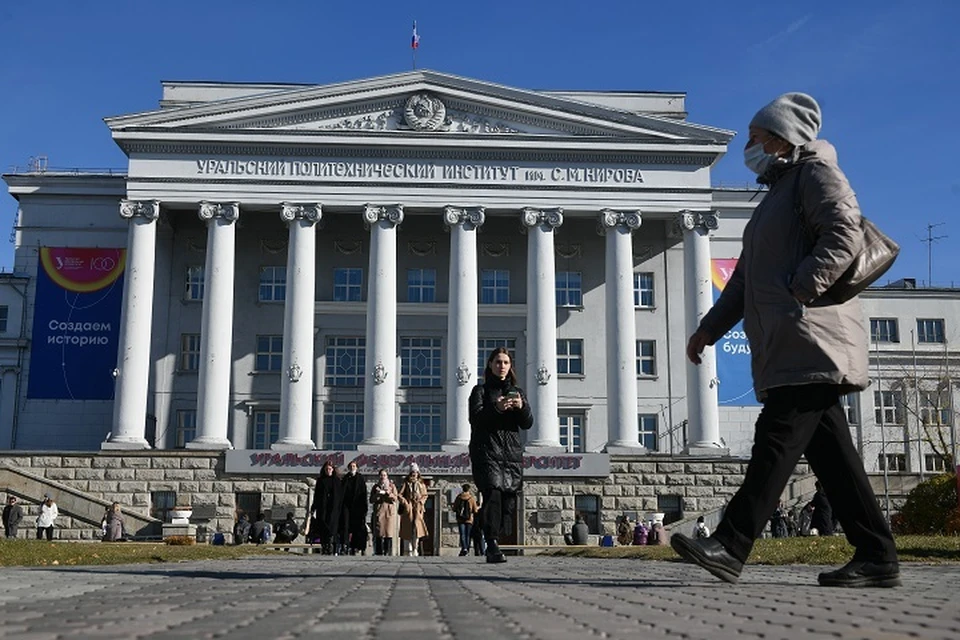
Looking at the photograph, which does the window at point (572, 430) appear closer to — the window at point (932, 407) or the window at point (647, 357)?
the window at point (647, 357)

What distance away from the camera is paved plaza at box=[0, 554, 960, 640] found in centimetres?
376

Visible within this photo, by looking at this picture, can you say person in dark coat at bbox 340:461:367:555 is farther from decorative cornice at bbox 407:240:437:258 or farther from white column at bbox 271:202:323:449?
decorative cornice at bbox 407:240:437:258

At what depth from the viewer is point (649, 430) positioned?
150 feet

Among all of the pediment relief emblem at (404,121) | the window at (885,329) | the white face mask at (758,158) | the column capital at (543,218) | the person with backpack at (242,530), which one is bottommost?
the person with backpack at (242,530)

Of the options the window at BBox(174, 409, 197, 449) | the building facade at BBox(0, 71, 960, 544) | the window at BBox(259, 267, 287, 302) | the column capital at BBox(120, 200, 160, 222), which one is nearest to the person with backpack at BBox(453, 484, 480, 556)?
the building facade at BBox(0, 71, 960, 544)

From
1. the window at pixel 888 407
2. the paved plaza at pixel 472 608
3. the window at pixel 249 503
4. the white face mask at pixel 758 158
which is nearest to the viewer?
the paved plaza at pixel 472 608

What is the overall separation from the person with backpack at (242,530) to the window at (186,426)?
683cm

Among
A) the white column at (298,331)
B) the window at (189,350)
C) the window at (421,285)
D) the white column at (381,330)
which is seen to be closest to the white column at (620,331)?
the window at (421,285)

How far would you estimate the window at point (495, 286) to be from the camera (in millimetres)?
46219

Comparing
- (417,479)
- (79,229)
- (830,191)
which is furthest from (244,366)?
(830,191)

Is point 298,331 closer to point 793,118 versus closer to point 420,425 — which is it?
point 420,425

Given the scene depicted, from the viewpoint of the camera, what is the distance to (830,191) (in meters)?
6.92

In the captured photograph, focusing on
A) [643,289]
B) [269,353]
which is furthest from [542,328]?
[269,353]

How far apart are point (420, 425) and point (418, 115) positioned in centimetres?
1213
